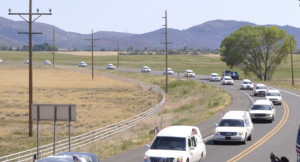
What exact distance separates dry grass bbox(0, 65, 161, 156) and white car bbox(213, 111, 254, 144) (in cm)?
1379

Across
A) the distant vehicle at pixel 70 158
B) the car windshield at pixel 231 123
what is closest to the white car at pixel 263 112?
the car windshield at pixel 231 123

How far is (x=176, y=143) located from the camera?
826 inches

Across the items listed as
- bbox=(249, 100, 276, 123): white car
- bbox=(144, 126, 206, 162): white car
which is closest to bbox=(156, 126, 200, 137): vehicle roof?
bbox=(144, 126, 206, 162): white car

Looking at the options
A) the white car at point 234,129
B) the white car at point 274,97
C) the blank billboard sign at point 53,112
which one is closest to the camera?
the blank billboard sign at point 53,112

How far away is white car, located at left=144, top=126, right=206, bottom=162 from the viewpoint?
19672mm

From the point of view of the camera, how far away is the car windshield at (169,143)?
20.7 metres

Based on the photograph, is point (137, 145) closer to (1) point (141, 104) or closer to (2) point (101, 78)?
(1) point (141, 104)

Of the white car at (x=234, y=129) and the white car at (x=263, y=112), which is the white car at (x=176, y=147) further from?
the white car at (x=263, y=112)

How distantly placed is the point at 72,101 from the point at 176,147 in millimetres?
53679

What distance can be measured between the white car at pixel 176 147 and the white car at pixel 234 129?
22.7ft

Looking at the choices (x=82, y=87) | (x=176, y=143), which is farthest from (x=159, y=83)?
(x=176, y=143)

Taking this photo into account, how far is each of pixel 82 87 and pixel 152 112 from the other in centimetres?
4449

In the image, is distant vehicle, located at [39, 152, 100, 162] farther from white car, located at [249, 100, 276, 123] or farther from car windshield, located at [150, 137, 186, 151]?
white car, located at [249, 100, 276, 123]

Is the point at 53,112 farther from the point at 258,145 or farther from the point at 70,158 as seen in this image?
the point at 258,145
